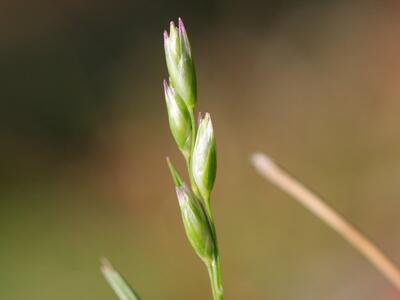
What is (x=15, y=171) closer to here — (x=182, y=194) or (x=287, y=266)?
(x=287, y=266)

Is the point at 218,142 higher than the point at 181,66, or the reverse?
the point at 181,66

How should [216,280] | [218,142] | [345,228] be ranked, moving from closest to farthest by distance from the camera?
[216,280]
[345,228]
[218,142]

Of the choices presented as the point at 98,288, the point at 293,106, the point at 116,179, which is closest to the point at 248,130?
the point at 293,106

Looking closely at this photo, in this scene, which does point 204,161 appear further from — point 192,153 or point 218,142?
point 218,142

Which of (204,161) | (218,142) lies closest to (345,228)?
A: (204,161)

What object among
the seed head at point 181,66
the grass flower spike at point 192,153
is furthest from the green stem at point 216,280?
the seed head at point 181,66

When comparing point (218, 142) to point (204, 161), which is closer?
point (204, 161)

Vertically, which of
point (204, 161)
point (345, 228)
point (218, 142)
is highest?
point (204, 161)

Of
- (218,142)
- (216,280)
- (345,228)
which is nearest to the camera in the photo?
(216,280)

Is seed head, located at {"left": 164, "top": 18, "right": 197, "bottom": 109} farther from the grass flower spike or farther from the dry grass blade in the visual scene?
the dry grass blade
